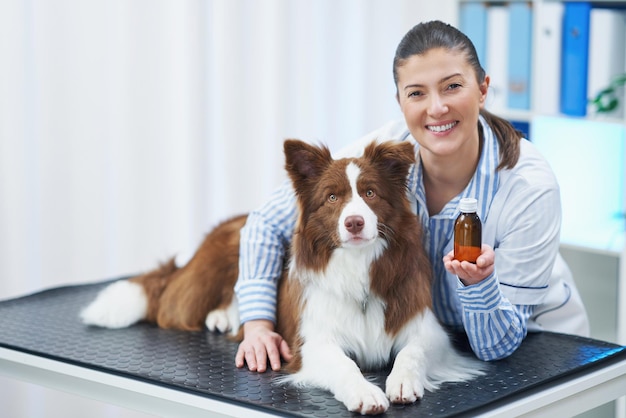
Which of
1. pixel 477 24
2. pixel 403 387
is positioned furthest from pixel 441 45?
pixel 477 24

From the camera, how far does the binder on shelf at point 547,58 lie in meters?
3.28

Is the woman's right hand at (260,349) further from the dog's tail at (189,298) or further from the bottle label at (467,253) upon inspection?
the bottle label at (467,253)

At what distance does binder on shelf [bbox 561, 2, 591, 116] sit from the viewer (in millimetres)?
3197

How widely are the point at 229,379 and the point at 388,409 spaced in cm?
37

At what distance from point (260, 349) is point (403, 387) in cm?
38

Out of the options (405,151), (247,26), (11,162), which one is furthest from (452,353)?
(247,26)

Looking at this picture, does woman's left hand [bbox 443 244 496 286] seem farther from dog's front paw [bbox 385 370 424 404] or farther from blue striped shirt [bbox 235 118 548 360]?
dog's front paw [bbox 385 370 424 404]

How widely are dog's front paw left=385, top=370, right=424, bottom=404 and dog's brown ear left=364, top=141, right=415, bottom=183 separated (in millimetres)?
418

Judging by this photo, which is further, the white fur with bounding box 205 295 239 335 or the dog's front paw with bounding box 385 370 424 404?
the white fur with bounding box 205 295 239 335

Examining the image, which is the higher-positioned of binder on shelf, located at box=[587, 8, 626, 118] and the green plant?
binder on shelf, located at box=[587, 8, 626, 118]

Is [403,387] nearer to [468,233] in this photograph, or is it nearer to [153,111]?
[468,233]

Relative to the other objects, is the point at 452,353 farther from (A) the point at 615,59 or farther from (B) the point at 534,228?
(A) the point at 615,59

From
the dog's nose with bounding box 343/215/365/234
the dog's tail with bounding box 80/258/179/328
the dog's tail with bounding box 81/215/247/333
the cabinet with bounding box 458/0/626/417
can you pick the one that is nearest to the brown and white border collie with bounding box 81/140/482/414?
the dog's nose with bounding box 343/215/365/234

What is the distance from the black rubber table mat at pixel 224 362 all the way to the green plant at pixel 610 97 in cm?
137
